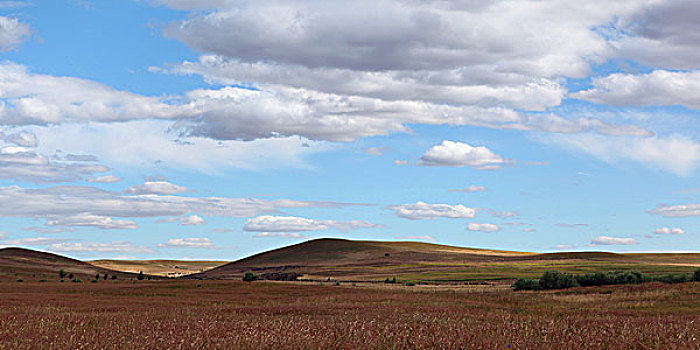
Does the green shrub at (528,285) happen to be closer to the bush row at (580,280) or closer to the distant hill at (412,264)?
the bush row at (580,280)

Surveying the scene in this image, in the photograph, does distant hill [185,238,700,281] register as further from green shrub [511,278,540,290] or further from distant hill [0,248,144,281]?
green shrub [511,278,540,290]

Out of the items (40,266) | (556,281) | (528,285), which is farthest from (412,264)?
(556,281)

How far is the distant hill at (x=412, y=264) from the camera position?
120 m

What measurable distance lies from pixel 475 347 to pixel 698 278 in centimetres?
6435

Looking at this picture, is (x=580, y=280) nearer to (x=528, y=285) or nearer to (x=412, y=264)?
(x=528, y=285)

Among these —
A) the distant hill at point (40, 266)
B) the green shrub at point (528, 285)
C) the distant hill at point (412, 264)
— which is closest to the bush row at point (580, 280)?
the green shrub at point (528, 285)

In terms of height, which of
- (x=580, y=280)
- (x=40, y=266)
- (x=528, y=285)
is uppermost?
(x=40, y=266)

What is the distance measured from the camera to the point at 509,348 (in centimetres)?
1216

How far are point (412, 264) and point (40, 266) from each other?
245 ft

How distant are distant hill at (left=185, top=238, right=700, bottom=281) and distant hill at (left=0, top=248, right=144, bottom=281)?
27383 mm

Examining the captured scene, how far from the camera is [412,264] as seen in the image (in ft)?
494

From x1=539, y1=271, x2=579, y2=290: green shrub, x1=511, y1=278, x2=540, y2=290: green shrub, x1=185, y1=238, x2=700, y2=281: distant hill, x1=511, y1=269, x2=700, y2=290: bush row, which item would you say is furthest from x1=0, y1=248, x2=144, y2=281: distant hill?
x1=539, y1=271, x2=579, y2=290: green shrub

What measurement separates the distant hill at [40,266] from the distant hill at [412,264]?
89.8ft

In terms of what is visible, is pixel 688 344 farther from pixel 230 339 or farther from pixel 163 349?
pixel 163 349
